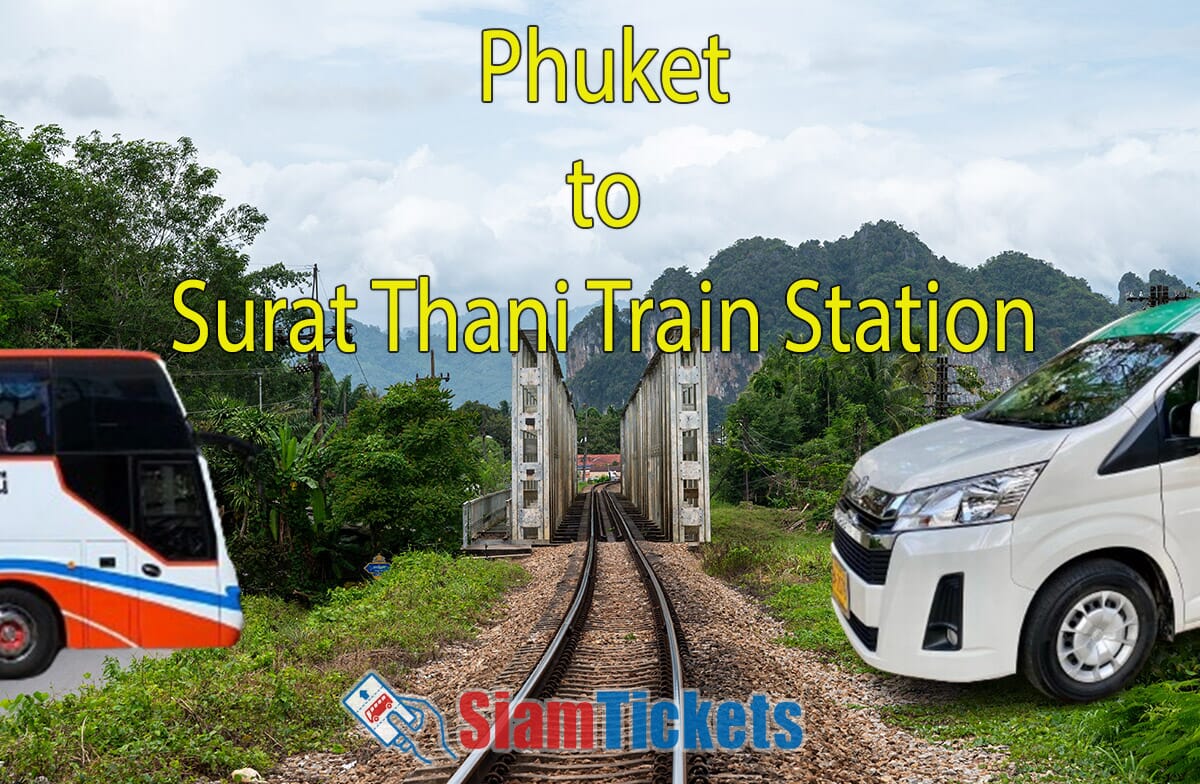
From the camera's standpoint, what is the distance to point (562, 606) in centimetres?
1520

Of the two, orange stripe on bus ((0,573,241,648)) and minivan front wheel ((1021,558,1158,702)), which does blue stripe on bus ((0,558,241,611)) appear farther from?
minivan front wheel ((1021,558,1158,702))

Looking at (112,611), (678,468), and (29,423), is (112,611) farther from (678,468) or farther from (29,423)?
(678,468)

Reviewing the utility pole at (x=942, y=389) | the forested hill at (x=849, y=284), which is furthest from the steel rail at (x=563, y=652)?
the forested hill at (x=849, y=284)

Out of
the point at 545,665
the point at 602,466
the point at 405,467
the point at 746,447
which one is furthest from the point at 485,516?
the point at 602,466

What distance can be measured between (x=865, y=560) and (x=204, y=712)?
200 inches

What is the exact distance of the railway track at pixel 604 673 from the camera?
21.1ft

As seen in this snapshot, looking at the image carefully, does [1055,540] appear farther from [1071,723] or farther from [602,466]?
[602,466]

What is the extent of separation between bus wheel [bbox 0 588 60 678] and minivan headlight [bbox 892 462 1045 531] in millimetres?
3961

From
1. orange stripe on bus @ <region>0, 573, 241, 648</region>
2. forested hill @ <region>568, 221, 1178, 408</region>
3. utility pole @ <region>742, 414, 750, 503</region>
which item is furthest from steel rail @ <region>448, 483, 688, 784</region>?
forested hill @ <region>568, 221, 1178, 408</region>

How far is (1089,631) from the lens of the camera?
545cm

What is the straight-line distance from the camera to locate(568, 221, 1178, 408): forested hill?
66375 mm

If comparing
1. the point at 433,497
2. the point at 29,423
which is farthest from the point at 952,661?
the point at 433,497

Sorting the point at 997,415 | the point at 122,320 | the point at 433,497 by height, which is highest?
the point at 122,320

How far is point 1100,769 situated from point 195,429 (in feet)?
17.5
